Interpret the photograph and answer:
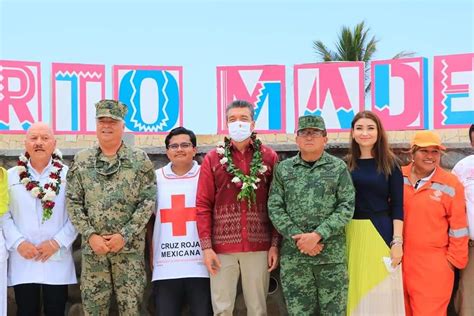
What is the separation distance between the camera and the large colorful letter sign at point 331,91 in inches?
234

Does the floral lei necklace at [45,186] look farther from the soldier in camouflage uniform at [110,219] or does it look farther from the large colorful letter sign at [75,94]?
the large colorful letter sign at [75,94]

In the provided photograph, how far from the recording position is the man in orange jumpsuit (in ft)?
14.4

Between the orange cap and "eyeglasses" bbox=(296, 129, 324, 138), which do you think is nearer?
"eyeglasses" bbox=(296, 129, 324, 138)

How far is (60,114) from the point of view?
5.97 metres

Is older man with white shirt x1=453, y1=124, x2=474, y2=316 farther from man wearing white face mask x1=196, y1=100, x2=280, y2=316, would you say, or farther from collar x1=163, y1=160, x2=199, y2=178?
collar x1=163, y1=160, x2=199, y2=178

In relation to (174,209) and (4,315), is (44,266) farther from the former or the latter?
(174,209)

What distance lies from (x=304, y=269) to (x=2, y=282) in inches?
78.9

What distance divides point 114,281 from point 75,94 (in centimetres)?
220

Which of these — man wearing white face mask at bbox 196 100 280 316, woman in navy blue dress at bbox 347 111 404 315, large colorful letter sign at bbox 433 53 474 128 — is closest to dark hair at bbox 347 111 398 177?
woman in navy blue dress at bbox 347 111 404 315

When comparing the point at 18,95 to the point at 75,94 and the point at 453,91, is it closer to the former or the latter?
the point at 75,94

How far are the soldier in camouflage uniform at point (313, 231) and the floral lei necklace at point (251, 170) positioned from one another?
155 mm

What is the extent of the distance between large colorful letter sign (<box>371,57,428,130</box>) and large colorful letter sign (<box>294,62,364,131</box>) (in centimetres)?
18

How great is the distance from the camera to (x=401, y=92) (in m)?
5.94

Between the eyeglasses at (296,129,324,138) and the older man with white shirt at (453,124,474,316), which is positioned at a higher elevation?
the eyeglasses at (296,129,324,138)
